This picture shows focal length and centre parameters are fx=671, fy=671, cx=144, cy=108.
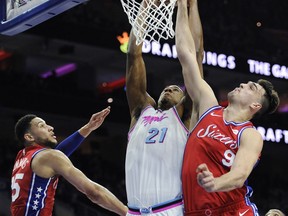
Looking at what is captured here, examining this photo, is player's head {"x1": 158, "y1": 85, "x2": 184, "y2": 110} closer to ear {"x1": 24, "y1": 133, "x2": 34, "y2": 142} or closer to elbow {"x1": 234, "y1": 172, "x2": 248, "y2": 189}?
ear {"x1": 24, "y1": 133, "x2": 34, "y2": 142}

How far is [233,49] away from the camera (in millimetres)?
21031

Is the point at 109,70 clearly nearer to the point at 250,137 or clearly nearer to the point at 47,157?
the point at 47,157

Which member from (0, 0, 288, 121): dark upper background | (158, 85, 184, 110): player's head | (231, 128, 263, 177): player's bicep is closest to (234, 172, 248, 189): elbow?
(231, 128, 263, 177): player's bicep

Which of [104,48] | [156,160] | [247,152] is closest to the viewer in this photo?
[247,152]

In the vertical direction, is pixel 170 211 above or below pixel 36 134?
below

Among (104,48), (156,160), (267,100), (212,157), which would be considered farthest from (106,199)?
(104,48)

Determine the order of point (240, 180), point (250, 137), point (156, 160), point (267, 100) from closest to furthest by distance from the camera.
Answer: point (240, 180) → point (250, 137) → point (267, 100) → point (156, 160)

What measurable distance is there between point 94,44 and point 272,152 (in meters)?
10.1

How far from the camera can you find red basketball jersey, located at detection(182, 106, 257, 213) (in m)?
4.80

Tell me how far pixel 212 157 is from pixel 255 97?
656 mm

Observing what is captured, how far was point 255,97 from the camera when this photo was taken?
519 centimetres

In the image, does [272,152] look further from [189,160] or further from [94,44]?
[189,160]

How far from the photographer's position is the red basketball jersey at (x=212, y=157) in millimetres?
4797

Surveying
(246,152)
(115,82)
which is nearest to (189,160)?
(246,152)
